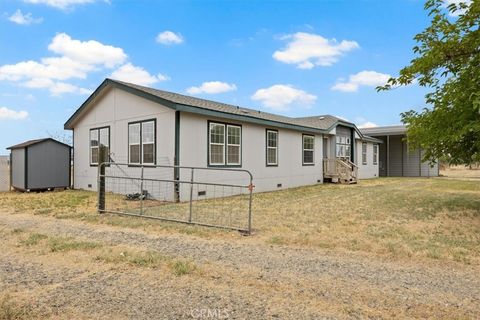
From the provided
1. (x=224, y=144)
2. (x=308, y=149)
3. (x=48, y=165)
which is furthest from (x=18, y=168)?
(x=308, y=149)

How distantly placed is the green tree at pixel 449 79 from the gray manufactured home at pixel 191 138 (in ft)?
18.7

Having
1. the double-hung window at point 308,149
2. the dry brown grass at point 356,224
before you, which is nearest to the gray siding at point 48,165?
the dry brown grass at point 356,224

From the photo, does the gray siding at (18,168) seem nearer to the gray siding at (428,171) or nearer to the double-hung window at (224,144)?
the double-hung window at (224,144)

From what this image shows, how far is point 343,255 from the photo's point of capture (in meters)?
4.71

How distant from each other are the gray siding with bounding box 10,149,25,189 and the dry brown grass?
328cm

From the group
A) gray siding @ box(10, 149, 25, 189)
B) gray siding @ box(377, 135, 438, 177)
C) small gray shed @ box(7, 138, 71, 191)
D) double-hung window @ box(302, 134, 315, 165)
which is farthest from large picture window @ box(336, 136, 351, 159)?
gray siding @ box(10, 149, 25, 189)

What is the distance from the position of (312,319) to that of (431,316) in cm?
104

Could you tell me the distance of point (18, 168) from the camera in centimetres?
1383

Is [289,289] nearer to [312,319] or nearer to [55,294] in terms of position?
[312,319]

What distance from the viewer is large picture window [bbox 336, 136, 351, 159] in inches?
784

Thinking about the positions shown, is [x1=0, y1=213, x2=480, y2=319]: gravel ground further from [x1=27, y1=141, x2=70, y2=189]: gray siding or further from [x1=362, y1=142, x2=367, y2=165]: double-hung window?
[x1=362, y1=142, x2=367, y2=165]: double-hung window

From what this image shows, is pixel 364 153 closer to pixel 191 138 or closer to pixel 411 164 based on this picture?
pixel 411 164

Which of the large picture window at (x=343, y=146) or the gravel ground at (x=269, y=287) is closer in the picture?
the gravel ground at (x=269, y=287)

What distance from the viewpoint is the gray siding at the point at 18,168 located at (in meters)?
13.5
